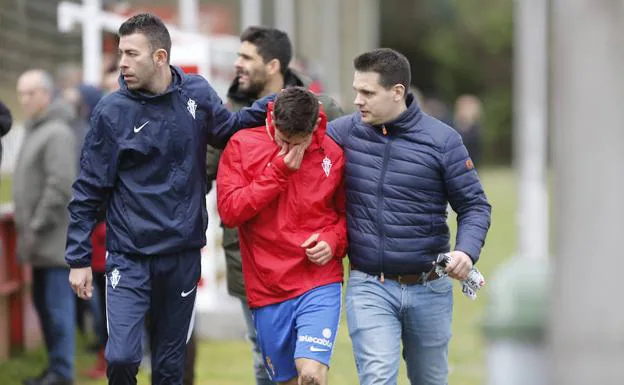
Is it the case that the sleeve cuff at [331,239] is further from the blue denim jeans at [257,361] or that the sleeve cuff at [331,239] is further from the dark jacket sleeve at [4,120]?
the dark jacket sleeve at [4,120]

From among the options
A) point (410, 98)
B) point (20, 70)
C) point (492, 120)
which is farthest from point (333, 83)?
point (492, 120)

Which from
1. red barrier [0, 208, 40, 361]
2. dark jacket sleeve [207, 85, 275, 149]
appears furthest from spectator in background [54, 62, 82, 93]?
dark jacket sleeve [207, 85, 275, 149]

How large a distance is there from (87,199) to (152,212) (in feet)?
1.06

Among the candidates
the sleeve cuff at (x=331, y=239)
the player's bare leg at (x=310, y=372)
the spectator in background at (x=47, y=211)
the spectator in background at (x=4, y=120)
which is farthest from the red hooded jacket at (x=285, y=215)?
the spectator in background at (x=47, y=211)

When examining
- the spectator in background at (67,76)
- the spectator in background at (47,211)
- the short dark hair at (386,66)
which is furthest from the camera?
the spectator in background at (67,76)

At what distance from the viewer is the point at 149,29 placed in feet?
A: 20.4

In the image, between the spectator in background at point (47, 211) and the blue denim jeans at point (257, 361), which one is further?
the spectator in background at point (47, 211)

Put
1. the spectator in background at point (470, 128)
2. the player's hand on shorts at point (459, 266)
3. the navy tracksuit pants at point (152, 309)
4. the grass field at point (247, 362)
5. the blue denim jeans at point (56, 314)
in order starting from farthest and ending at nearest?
the spectator in background at point (470, 128)
the grass field at point (247, 362)
the blue denim jeans at point (56, 314)
the navy tracksuit pants at point (152, 309)
the player's hand on shorts at point (459, 266)

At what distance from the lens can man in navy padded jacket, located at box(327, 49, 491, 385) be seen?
625 cm

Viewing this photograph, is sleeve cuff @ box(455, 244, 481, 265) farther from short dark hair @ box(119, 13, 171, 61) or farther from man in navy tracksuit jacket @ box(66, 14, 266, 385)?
short dark hair @ box(119, 13, 171, 61)

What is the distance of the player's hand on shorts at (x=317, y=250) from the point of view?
6180mm

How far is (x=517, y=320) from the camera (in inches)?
139

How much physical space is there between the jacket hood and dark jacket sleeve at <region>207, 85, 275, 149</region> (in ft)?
0.53

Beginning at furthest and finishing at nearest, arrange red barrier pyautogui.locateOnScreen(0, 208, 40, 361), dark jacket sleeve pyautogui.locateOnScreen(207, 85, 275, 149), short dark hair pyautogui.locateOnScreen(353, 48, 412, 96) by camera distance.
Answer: red barrier pyautogui.locateOnScreen(0, 208, 40, 361) < dark jacket sleeve pyautogui.locateOnScreen(207, 85, 275, 149) < short dark hair pyautogui.locateOnScreen(353, 48, 412, 96)
